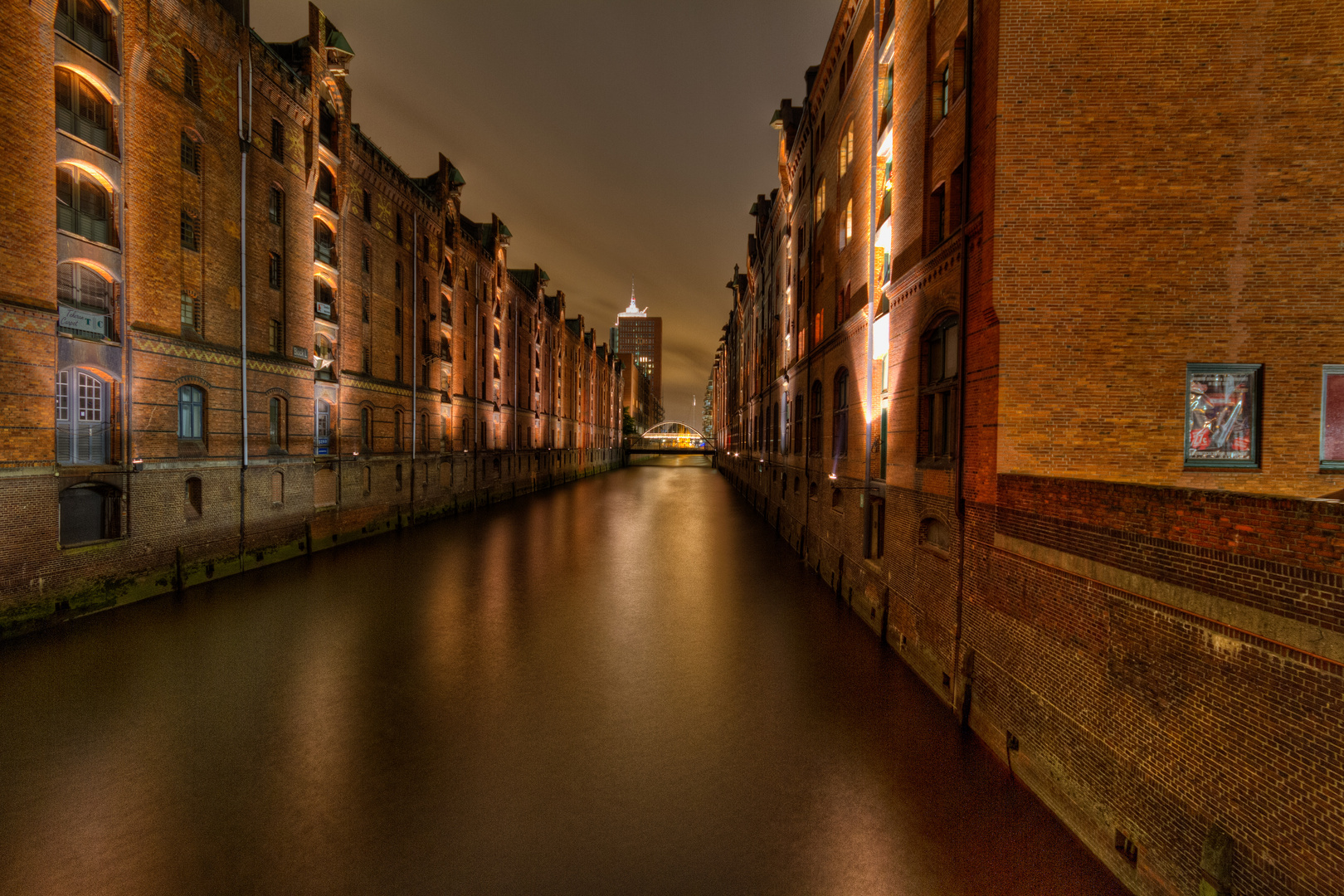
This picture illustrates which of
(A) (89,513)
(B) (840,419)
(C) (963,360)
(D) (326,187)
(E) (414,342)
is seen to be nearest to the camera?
(C) (963,360)

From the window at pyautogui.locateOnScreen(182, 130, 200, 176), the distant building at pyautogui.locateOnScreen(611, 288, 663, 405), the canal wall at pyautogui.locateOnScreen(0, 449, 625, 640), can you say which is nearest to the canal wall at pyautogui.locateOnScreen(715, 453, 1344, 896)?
the canal wall at pyautogui.locateOnScreen(0, 449, 625, 640)

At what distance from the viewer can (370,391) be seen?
21594 mm

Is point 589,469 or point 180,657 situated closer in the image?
point 180,657

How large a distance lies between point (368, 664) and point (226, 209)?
1398 centimetres

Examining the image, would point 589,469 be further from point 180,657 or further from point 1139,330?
point 1139,330

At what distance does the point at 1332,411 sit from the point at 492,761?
11.4 metres

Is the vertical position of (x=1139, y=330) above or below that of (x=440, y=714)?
above

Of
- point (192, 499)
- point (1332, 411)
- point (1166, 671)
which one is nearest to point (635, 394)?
point (192, 499)

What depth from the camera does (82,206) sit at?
11.4m

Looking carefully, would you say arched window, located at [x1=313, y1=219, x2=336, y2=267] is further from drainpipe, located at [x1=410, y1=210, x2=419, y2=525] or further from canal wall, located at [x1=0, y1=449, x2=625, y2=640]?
canal wall, located at [x1=0, y1=449, x2=625, y2=640]

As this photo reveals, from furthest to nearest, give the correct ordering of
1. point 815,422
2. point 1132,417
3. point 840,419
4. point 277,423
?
point 815,422
point 277,423
point 840,419
point 1132,417

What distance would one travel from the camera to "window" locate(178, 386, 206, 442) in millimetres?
13469

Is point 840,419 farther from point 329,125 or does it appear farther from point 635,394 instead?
point 635,394

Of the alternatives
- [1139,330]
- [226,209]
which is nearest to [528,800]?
[1139,330]
